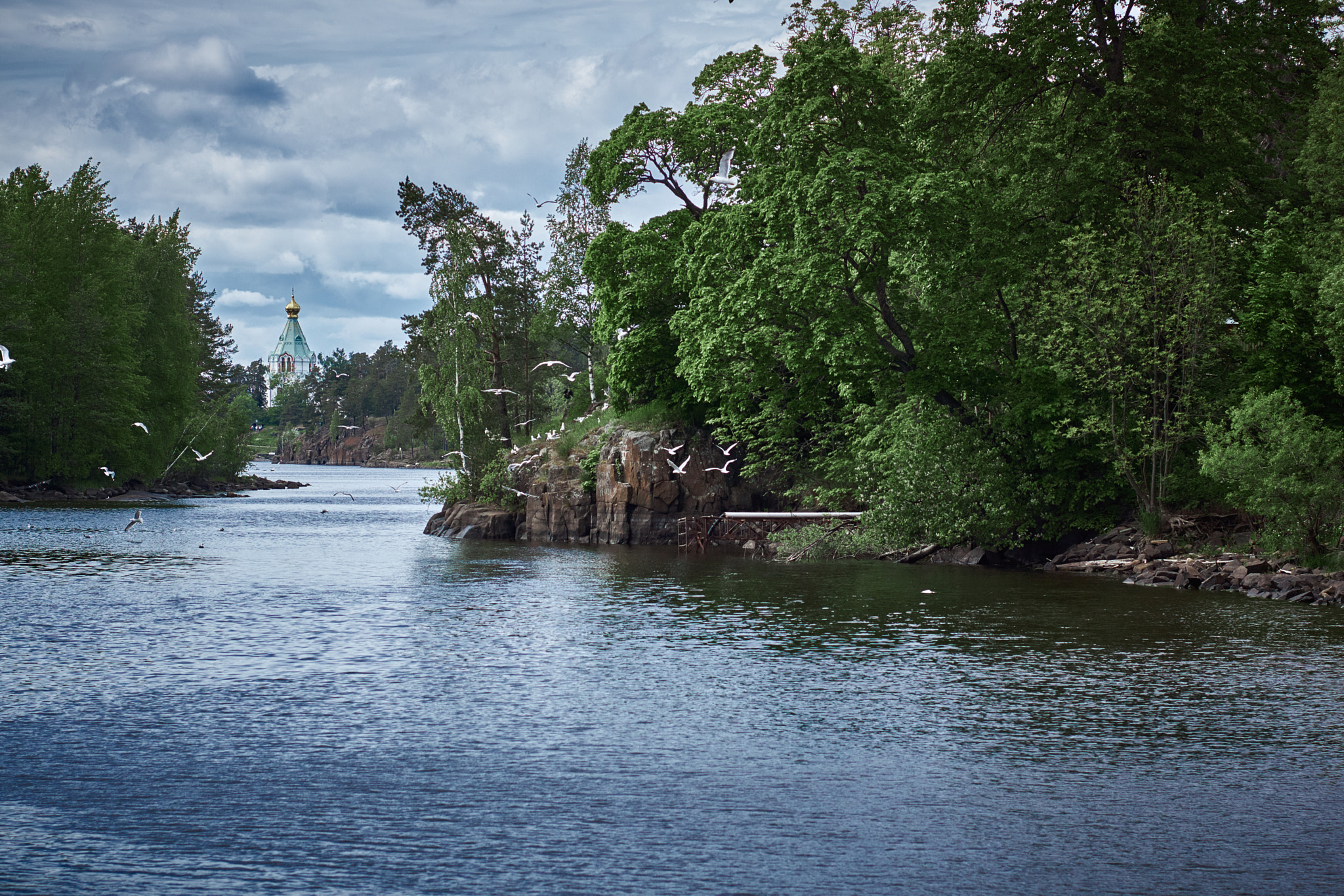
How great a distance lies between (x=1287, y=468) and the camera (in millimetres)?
26625

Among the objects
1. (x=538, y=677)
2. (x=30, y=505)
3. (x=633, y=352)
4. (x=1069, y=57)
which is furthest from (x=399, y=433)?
(x=538, y=677)

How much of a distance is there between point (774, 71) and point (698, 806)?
114 ft

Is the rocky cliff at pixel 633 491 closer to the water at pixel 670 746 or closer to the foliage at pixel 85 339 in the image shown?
the water at pixel 670 746

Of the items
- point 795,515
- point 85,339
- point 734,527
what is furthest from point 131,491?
point 795,515

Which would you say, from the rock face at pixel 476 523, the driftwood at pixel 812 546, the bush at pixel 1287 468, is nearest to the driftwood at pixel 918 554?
the driftwood at pixel 812 546

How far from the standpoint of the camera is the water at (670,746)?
8.64 meters

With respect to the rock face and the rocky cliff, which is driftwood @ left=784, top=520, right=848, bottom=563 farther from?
the rock face

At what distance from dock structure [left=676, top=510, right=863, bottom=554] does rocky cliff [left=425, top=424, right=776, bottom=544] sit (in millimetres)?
535

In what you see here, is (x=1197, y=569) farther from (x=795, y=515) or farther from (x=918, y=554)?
(x=795, y=515)

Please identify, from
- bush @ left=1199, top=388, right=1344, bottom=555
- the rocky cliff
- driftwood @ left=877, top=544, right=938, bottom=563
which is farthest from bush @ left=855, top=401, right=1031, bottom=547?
the rocky cliff

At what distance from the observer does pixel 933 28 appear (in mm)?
39938

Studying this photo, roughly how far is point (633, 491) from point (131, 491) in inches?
2006

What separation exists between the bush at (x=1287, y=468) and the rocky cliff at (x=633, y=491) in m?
21.2

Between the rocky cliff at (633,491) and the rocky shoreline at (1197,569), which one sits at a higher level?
the rocky cliff at (633,491)
